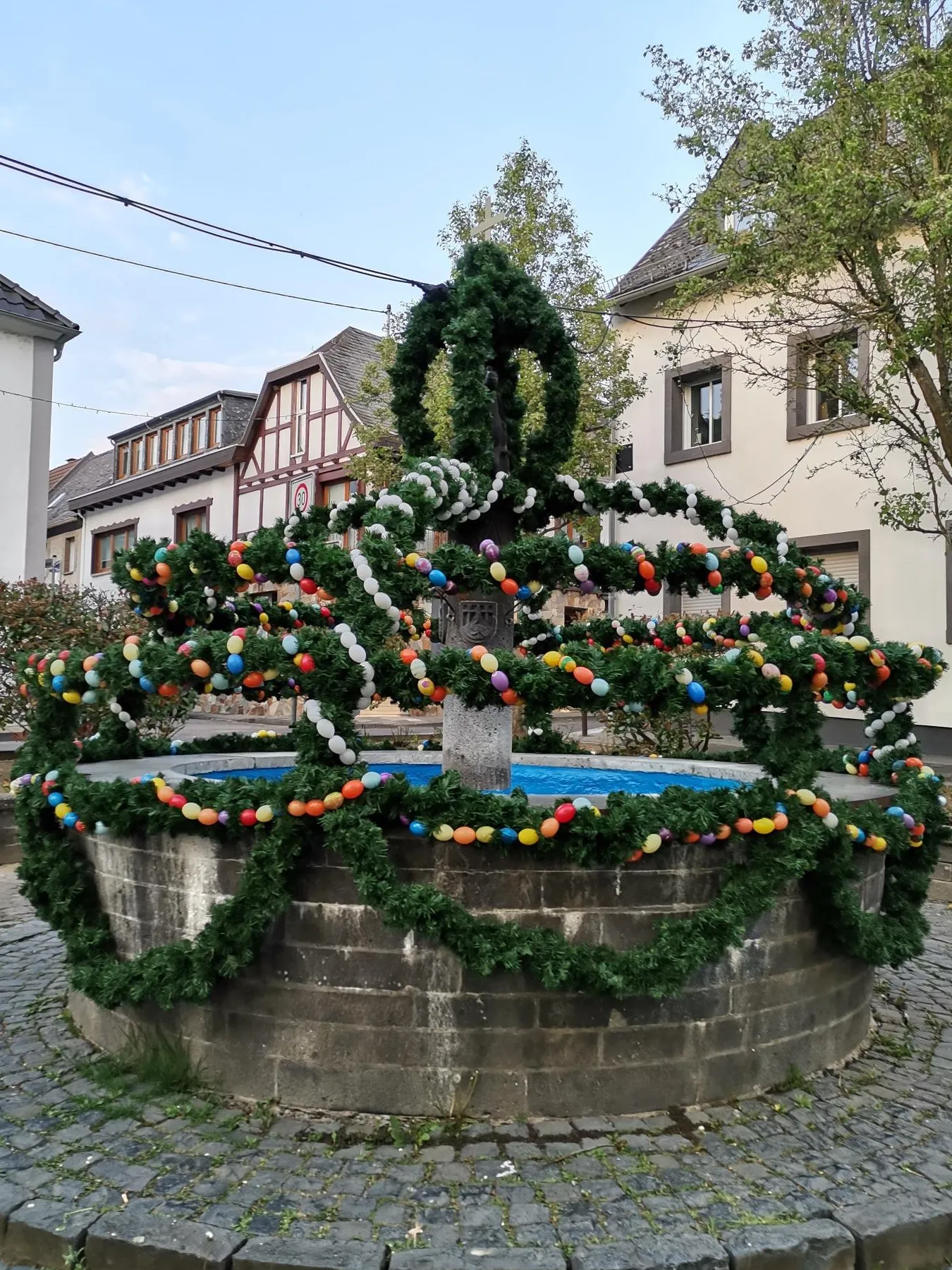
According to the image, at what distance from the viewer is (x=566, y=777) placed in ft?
22.0

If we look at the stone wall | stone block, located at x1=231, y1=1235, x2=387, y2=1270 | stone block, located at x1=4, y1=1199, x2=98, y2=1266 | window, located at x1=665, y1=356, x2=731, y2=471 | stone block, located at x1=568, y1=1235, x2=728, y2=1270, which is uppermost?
window, located at x1=665, y1=356, x2=731, y2=471

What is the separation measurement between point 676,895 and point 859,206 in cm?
759

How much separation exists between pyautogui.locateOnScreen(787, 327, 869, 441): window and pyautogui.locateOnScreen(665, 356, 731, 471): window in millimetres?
1453

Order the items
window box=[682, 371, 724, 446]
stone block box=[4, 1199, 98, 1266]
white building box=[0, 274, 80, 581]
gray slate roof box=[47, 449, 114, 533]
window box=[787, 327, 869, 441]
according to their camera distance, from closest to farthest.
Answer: stone block box=[4, 1199, 98, 1266]
window box=[787, 327, 869, 441]
window box=[682, 371, 724, 446]
white building box=[0, 274, 80, 581]
gray slate roof box=[47, 449, 114, 533]

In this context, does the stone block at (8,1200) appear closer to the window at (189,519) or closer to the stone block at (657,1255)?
the stone block at (657,1255)

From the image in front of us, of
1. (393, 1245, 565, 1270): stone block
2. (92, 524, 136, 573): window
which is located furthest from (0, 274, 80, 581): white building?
(92, 524, 136, 573): window

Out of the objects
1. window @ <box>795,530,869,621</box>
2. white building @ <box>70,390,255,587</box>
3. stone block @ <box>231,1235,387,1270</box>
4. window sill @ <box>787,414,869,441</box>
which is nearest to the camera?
stone block @ <box>231,1235,387,1270</box>

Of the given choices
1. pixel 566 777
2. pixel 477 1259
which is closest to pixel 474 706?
pixel 477 1259

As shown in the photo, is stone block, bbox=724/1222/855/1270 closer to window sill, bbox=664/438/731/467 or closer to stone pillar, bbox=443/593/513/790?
stone pillar, bbox=443/593/513/790

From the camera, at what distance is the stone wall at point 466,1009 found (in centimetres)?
372

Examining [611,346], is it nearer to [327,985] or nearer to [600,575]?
[600,575]

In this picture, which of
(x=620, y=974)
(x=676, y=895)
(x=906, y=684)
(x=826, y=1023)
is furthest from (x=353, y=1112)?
(x=906, y=684)

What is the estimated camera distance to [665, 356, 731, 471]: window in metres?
17.6

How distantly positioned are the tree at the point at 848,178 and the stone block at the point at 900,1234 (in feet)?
24.3
